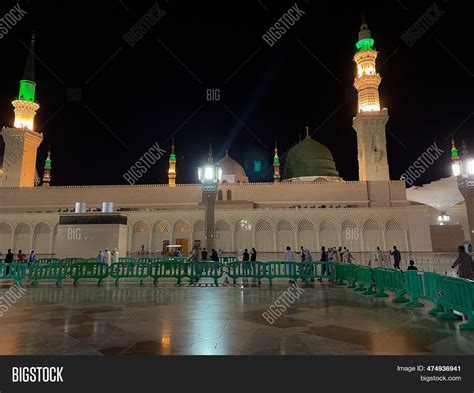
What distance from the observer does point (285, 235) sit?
36062 mm

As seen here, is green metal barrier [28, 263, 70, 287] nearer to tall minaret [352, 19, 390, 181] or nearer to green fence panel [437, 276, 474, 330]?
green fence panel [437, 276, 474, 330]

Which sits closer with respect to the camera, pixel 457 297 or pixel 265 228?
pixel 457 297

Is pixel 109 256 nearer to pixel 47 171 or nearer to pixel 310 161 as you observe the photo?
pixel 310 161

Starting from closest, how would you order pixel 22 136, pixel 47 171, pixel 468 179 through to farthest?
pixel 468 179 < pixel 22 136 < pixel 47 171

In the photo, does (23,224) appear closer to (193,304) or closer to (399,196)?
(193,304)

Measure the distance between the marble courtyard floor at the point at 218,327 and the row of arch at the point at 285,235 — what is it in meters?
27.2

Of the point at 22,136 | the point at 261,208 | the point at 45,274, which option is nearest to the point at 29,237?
the point at 22,136

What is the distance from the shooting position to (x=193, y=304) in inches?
303

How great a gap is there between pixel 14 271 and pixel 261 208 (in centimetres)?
2807

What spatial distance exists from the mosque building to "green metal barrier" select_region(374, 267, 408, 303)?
1051 inches

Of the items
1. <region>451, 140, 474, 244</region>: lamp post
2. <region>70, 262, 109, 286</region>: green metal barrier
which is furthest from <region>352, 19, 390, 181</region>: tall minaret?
Answer: <region>70, 262, 109, 286</region>: green metal barrier

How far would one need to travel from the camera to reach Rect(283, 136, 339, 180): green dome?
47.3 metres

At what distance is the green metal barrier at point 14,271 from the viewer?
12125 millimetres

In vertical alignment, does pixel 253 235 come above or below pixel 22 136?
below
